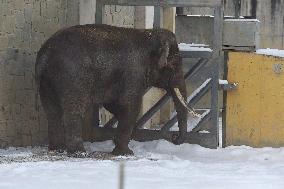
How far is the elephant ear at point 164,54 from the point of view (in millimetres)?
10562

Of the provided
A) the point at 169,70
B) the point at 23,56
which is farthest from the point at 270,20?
the point at 23,56

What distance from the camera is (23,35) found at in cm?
1071

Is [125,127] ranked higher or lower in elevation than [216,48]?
lower

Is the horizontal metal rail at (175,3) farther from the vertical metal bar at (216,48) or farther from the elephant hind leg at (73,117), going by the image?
the elephant hind leg at (73,117)

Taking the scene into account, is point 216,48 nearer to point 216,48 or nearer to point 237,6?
point 216,48

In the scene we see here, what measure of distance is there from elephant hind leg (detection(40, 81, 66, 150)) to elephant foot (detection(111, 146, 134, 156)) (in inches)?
26.3

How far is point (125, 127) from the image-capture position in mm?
10477

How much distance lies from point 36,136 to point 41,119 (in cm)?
23

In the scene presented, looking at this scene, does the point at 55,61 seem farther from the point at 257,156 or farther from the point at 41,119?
the point at 257,156

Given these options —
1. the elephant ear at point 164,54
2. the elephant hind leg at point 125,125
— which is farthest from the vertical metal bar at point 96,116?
the elephant ear at point 164,54

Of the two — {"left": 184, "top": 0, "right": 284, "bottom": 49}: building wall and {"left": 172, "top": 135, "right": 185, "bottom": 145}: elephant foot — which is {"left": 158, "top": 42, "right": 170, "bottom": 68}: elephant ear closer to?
{"left": 172, "top": 135, "right": 185, "bottom": 145}: elephant foot

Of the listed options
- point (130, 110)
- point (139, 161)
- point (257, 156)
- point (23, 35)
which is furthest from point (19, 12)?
point (257, 156)

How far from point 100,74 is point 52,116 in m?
0.87

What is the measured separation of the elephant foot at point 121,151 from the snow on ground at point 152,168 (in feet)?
0.37
